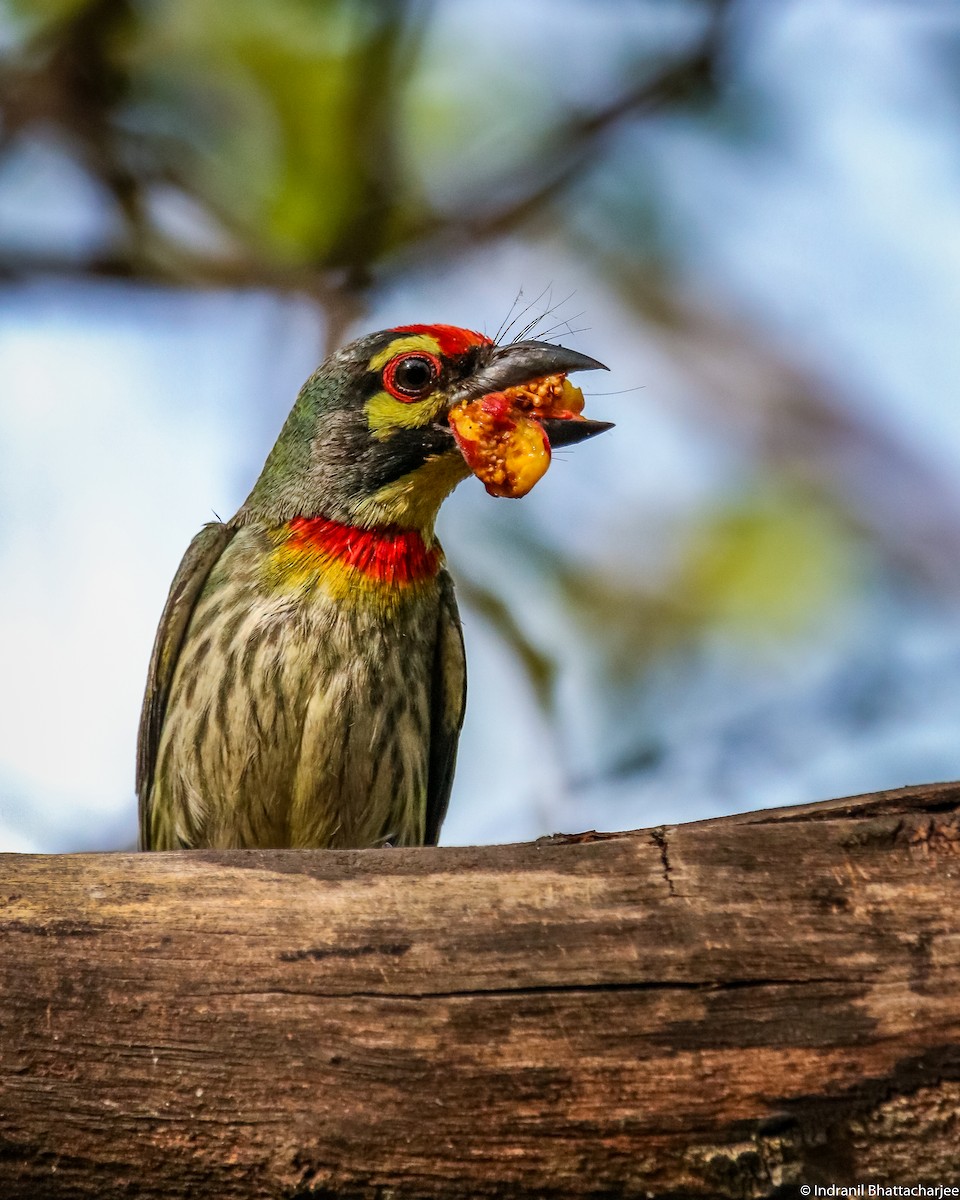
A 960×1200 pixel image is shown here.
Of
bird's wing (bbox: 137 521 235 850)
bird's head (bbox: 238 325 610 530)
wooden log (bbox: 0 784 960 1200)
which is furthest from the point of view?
bird's wing (bbox: 137 521 235 850)

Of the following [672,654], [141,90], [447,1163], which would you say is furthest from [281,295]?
[447,1163]

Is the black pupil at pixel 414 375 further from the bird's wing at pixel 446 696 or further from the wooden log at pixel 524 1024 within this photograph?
the wooden log at pixel 524 1024

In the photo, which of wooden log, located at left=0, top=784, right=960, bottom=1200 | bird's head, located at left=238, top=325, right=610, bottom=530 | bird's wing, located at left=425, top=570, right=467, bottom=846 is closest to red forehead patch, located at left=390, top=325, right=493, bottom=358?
bird's head, located at left=238, top=325, right=610, bottom=530

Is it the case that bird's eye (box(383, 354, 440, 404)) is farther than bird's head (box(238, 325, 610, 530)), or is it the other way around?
bird's eye (box(383, 354, 440, 404))

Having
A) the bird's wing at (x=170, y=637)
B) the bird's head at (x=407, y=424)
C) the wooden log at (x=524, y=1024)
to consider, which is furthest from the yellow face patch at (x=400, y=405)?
the wooden log at (x=524, y=1024)

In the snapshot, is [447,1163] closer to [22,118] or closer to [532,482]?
[532,482]

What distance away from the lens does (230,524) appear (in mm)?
5117

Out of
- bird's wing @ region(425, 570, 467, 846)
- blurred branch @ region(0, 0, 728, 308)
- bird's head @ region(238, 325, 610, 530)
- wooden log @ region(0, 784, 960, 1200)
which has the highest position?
blurred branch @ region(0, 0, 728, 308)

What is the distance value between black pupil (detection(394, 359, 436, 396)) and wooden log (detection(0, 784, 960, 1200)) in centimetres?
219

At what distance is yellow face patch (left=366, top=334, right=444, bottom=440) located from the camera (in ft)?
15.5

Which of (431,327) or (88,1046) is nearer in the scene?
(88,1046)

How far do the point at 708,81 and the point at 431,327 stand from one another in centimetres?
226

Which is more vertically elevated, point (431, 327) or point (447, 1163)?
point (431, 327)

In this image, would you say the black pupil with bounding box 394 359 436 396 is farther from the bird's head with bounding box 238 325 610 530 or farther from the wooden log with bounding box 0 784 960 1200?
the wooden log with bounding box 0 784 960 1200
